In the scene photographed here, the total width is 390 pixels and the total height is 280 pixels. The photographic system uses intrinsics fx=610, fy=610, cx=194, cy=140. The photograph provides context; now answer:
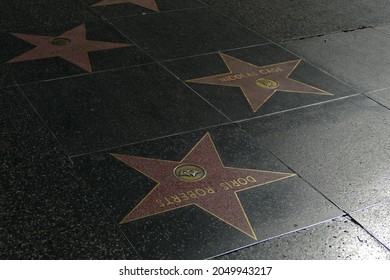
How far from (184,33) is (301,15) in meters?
1.38

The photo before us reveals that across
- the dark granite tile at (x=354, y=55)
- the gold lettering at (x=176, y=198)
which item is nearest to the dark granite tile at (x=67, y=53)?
the dark granite tile at (x=354, y=55)

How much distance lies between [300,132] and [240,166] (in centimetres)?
62

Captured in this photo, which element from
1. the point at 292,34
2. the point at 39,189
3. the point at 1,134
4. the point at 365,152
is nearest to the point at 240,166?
the point at 365,152

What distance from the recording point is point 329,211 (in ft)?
10.7

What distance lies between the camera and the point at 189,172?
11.5 ft

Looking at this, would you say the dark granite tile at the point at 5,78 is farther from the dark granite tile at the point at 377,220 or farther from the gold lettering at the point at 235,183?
the dark granite tile at the point at 377,220

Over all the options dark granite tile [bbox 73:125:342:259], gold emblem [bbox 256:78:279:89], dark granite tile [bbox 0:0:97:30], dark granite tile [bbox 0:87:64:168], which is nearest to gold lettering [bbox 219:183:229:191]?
dark granite tile [bbox 73:125:342:259]

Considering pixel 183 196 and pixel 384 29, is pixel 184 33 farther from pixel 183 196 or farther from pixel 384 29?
pixel 183 196

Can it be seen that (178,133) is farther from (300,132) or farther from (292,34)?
(292,34)

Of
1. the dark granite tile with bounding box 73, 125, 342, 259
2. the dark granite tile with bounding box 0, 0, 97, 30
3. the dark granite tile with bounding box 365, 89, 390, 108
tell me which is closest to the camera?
the dark granite tile with bounding box 73, 125, 342, 259

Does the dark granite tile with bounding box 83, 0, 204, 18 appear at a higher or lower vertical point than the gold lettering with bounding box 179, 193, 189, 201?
higher

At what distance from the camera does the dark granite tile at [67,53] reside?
4.63m

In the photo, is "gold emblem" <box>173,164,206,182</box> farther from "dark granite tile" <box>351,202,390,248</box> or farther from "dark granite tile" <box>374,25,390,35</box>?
"dark granite tile" <box>374,25,390,35</box>

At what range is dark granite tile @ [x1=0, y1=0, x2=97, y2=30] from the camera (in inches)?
217
